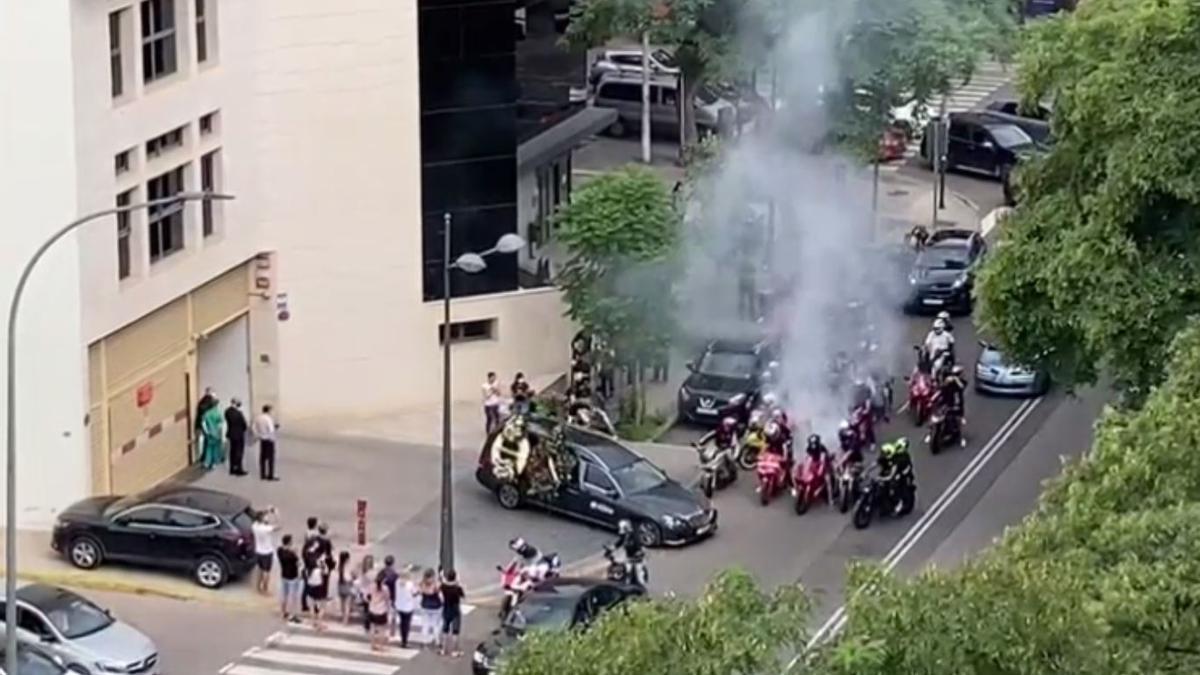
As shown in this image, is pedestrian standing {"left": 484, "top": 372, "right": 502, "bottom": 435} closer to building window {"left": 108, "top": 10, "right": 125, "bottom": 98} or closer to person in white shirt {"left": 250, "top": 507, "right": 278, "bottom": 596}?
person in white shirt {"left": 250, "top": 507, "right": 278, "bottom": 596}

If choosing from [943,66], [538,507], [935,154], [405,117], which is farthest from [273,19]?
[935,154]

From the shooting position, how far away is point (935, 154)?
5159 centimetres

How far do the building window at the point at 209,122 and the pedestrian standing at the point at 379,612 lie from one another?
802cm

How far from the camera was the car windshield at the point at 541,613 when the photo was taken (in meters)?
30.3

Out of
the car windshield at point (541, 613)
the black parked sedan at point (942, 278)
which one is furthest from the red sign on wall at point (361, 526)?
the black parked sedan at point (942, 278)

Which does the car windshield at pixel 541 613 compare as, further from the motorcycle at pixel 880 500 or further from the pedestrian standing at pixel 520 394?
the pedestrian standing at pixel 520 394

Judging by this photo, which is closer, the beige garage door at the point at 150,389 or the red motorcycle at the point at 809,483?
the beige garage door at the point at 150,389

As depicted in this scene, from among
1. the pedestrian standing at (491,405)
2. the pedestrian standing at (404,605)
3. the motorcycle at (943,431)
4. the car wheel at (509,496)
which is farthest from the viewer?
the pedestrian standing at (491,405)

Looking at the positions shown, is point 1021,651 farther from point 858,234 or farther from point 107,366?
point 858,234

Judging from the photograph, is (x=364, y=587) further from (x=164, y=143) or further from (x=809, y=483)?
(x=164, y=143)

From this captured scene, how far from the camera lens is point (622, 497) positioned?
116 ft

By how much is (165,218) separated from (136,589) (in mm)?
5624

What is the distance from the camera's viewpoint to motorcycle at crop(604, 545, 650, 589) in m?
32.4

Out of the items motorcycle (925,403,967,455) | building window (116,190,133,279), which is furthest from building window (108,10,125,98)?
motorcycle (925,403,967,455)
